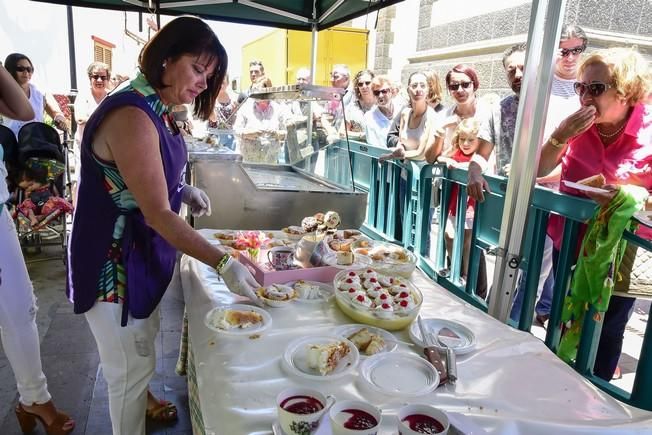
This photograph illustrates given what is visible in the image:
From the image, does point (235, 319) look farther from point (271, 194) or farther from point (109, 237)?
point (271, 194)

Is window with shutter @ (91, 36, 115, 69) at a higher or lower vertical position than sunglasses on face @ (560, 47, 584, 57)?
higher

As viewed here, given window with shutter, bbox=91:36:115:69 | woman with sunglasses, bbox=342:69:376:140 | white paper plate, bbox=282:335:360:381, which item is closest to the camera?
white paper plate, bbox=282:335:360:381

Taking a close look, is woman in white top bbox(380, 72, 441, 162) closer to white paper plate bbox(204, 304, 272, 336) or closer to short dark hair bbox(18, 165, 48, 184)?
white paper plate bbox(204, 304, 272, 336)

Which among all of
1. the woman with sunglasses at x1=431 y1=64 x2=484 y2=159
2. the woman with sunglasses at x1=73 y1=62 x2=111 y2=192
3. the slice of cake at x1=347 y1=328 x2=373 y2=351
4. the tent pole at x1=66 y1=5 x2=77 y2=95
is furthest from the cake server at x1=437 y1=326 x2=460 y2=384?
the tent pole at x1=66 y1=5 x2=77 y2=95

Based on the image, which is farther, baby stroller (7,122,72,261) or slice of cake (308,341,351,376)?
baby stroller (7,122,72,261)

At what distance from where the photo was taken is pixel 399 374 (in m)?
1.18

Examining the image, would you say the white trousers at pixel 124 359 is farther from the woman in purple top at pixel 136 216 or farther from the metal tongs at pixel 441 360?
the metal tongs at pixel 441 360

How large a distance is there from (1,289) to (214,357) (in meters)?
1.15

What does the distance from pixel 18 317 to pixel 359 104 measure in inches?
156

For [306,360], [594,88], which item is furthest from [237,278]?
[594,88]

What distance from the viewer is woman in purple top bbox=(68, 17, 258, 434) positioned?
4.39 ft

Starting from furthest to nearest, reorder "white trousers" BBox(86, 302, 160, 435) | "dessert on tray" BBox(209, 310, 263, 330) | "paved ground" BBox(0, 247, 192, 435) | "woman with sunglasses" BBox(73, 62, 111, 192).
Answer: "woman with sunglasses" BBox(73, 62, 111, 192), "paved ground" BBox(0, 247, 192, 435), "white trousers" BBox(86, 302, 160, 435), "dessert on tray" BBox(209, 310, 263, 330)

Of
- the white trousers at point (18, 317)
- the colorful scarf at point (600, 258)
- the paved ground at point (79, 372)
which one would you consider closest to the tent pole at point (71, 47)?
the paved ground at point (79, 372)

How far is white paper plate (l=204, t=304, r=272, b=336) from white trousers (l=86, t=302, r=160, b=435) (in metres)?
0.30
